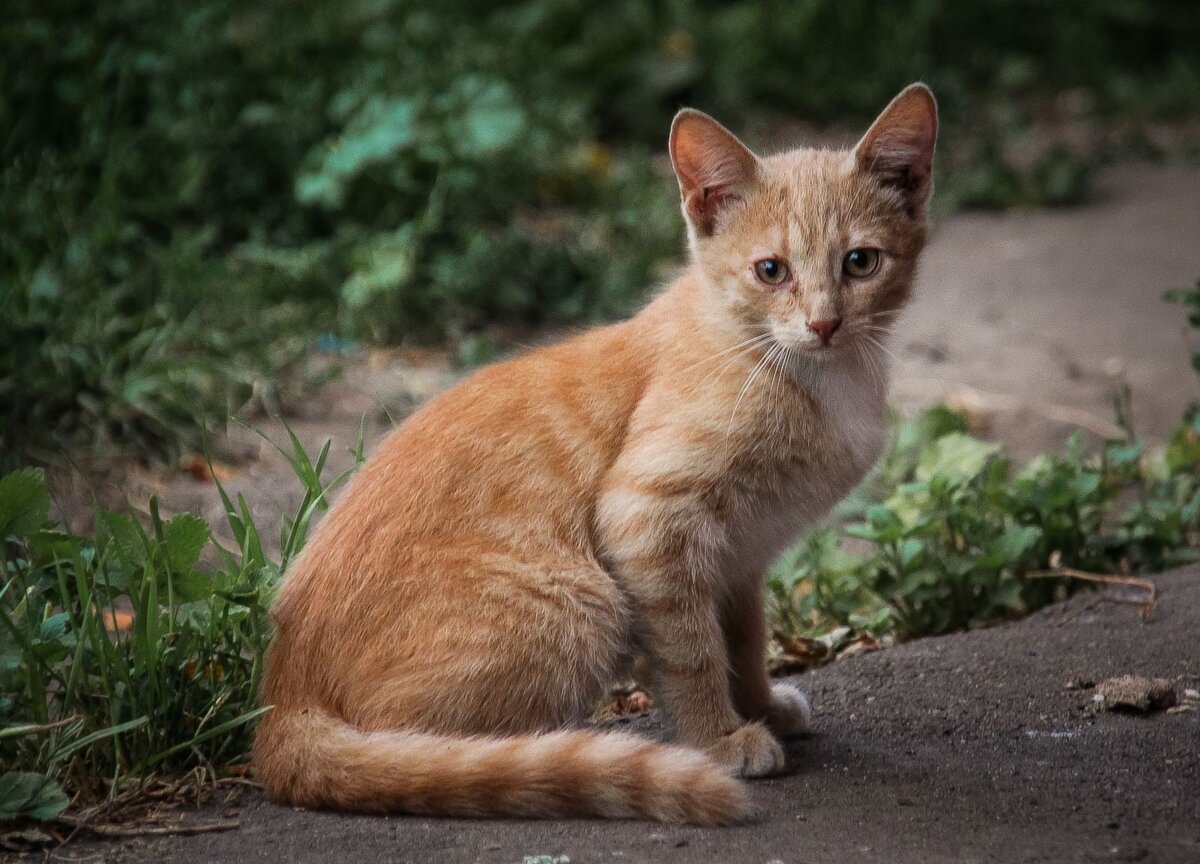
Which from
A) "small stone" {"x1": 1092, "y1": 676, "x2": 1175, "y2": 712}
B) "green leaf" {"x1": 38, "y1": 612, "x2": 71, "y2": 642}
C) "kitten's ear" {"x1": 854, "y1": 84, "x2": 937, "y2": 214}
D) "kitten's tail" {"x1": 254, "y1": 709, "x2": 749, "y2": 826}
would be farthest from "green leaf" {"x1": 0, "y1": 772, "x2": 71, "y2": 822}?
Answer: "small stone" {"x1": 1092, "y1": 676, "x2": 1175, "y2": 712}

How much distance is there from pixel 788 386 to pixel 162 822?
1.65 m

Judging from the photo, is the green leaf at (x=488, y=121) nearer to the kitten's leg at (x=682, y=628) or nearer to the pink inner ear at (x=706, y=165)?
the pink inner ear at (x=706, y=165)

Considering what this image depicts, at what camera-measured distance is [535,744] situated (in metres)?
2.84

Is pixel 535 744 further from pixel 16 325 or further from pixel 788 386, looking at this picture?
pixel 16 325

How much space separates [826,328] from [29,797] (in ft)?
6.29

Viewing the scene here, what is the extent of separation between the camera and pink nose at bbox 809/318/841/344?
3.17m

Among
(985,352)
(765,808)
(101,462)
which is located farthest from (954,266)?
(765,808)

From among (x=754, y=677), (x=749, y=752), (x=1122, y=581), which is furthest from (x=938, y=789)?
(x=1122, y=581)

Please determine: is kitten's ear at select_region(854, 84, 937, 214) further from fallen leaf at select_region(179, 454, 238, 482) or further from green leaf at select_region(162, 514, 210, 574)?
fallen leaf at select_region(179, 454, 238, 482)

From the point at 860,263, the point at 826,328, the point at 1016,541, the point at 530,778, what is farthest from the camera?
the point at 1016,541

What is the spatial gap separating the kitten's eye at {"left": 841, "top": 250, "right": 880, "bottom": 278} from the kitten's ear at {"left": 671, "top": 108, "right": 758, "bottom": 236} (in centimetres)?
31

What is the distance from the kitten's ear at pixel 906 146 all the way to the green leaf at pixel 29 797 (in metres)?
2.21

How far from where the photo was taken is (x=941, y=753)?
10.8 ft

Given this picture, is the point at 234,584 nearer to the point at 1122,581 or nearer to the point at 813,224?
the point at 813,224
